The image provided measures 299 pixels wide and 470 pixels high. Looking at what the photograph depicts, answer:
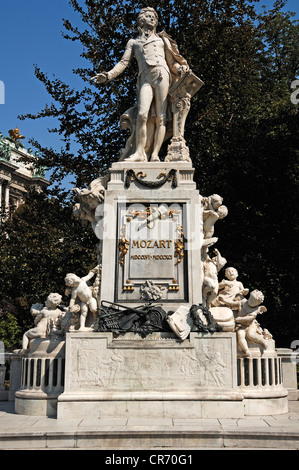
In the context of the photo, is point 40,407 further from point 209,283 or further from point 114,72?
point 114,72

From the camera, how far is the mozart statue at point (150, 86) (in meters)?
10.6

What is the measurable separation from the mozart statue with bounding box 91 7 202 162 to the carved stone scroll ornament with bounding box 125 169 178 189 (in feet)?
1.89

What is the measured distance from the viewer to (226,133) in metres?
21.1

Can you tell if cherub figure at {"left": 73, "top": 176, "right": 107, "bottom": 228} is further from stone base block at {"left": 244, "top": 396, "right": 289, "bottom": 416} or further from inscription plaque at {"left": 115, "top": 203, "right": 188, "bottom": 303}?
stone base block at {"left": 244, "top": 396, "right": 289, "bottom": 416}

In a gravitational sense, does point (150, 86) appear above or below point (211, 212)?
above

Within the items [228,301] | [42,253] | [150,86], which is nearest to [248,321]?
[228,301]

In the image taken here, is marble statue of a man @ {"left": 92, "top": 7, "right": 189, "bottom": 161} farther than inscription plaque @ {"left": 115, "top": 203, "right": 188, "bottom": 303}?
Yes

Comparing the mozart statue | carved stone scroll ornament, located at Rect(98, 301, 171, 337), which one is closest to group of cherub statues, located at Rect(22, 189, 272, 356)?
carved stone scroll ornament, located at Rect(98, 301, 171, 337)

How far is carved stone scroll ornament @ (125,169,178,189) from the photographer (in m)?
9.80

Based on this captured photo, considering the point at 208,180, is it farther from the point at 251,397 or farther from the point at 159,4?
the point at 251,397

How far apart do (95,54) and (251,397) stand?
51.8 feet

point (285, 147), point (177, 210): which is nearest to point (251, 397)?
point (177, 210)

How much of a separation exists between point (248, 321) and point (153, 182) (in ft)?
9.45

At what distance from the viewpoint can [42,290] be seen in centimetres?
1986
